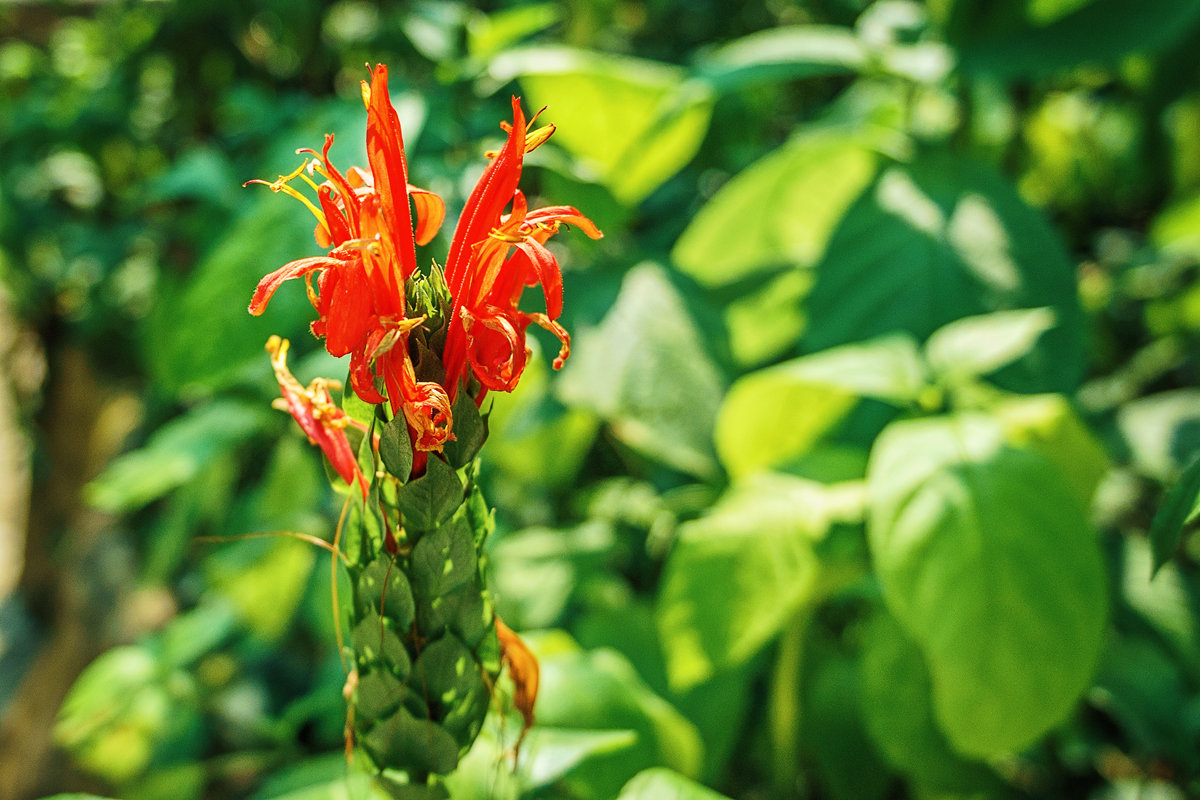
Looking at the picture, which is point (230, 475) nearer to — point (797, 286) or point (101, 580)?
point (797, 286)

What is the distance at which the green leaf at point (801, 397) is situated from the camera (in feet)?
1.50

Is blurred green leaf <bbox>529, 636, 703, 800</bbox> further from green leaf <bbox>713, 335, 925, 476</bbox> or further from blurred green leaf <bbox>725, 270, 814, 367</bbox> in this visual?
blurred green leaf <bbox>725, 270, 814, 367</bbox>

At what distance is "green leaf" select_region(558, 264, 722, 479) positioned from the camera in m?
0.50

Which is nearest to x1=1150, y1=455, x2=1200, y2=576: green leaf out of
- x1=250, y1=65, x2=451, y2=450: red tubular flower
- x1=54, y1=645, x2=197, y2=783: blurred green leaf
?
x1=250, y1=65, x2=451, y2=450: red tubular flower

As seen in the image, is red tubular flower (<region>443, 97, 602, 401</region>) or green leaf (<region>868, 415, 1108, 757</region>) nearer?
red tubular flower (<region>443, 97, 602, 401</region>)

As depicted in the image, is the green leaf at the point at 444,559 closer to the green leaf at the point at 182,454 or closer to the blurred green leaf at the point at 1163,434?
the green leaf at the point at 182,454

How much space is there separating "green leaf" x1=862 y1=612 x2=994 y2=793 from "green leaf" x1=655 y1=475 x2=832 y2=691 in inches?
2.5

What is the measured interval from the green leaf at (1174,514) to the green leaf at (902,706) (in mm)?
174

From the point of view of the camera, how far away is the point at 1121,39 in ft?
1.88

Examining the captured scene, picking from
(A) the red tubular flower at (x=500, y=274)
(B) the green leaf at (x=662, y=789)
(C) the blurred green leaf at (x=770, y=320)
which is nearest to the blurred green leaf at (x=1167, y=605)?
(C) the blurred green leaf at (x=770, y=320)

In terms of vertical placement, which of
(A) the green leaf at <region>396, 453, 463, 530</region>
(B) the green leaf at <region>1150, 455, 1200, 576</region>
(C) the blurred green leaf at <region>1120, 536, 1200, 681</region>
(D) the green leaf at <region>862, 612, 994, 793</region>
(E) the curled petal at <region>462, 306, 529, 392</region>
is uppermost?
(E) the curled petal at <region>462, 306, 529, 392</region>

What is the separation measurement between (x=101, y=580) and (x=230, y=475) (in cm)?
108

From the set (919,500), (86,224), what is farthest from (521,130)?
(86,224)

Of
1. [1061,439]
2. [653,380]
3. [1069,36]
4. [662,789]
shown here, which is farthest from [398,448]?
[1069,36]
